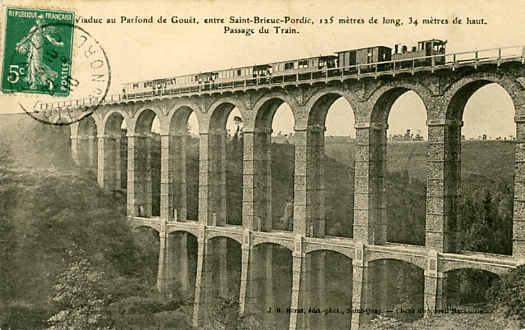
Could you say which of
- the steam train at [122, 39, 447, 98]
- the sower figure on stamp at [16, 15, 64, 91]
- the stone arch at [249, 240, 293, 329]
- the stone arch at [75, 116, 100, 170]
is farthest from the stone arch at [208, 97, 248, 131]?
the stone arch at [75, 116, 100, 170]

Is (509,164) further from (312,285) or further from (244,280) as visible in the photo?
(244,280)

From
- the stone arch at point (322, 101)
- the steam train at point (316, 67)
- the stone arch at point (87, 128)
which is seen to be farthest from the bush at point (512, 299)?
the stone arch at point (87, 128)

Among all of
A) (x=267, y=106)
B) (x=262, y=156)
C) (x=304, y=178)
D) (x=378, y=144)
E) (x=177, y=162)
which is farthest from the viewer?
(x=177, y=162)

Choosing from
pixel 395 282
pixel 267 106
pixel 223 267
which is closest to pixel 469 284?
pixel 395 282

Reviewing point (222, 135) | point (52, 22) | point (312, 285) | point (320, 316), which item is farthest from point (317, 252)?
point (52, 22)

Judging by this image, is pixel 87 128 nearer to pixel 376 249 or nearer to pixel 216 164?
pixel 216 164

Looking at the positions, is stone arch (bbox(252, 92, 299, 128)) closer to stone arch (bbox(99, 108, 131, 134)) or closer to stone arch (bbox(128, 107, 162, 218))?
stone arch (bbox(128, 107, 162, 218))
